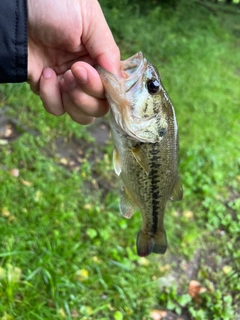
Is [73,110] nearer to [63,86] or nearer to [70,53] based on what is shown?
[63,86]

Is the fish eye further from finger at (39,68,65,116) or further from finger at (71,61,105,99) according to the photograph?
finger at (39,68,65,116)

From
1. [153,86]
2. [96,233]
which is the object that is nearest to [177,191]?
[153,86]

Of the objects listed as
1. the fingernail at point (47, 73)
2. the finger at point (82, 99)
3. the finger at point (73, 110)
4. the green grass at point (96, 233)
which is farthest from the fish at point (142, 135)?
the green grass at point (96, 233)

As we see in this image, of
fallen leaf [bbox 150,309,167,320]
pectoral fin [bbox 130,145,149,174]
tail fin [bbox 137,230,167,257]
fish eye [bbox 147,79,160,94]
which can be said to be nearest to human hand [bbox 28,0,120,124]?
fish eye [bbox 147,79,160,94]

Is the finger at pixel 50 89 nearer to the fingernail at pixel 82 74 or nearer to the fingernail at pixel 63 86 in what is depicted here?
the fingernail at pixel 63 86

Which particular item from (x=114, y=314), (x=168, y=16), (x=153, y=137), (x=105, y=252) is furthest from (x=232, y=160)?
(x=168, y=16)
